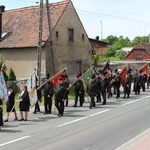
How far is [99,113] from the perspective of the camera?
1594 centimetres

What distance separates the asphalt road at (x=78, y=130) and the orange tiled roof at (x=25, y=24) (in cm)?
1482

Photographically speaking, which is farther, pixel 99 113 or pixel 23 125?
pixel 99 113

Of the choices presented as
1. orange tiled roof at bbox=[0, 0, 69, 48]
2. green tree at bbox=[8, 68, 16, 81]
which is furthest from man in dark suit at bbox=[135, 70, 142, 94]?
green tree at bbox=[8, 68, 16, 81]

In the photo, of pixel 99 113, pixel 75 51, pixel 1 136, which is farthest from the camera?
pixel 75 51

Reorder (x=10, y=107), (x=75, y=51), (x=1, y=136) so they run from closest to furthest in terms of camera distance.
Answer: (x=1, y=136)
(x=10, y=107)
(x=75, y=51)

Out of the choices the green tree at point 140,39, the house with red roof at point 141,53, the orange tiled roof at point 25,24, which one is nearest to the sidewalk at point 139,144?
the orange tiled roof at point 25,24

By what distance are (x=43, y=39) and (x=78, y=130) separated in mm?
18314

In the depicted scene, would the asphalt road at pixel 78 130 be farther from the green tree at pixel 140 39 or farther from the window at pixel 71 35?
the green tree at pixel 140 39

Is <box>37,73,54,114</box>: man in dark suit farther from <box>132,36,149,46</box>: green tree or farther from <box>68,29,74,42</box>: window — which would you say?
<box>132,36,149,46</box>: green tree

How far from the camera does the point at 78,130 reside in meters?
11.9

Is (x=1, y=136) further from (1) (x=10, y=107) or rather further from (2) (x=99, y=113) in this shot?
(2) (x=99, y=113)

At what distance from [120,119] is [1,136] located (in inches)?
188

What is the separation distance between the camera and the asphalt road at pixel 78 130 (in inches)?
387

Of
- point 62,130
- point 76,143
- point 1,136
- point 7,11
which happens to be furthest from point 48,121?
point 7,11
